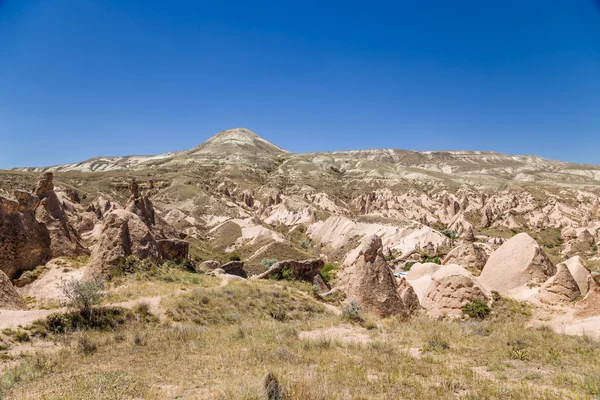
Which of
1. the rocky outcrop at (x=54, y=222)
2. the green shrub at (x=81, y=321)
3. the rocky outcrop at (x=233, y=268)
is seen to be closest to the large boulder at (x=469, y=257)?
the rocky outcrop at (x=233, y=268)

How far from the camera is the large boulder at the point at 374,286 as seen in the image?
13766mm

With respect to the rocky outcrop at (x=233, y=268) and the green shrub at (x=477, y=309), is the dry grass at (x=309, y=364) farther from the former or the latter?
the rocky outcrop at (x=233, y=268)

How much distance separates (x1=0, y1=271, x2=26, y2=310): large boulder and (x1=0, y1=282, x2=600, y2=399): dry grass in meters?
3.24

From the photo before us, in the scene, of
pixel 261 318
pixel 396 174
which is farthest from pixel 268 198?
pixel 261 318

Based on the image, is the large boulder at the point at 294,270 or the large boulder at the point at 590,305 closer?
the large boulder at the point at 590,305

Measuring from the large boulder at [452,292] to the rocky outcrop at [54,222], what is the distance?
1840cm

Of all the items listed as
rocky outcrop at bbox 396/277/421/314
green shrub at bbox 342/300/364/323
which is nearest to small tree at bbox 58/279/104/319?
green shrub at bbox 342/300/364/323

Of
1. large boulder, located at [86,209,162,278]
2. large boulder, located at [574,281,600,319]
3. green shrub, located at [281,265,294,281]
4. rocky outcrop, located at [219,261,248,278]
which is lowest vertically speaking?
rocky outcrop, located at [219,261,248,278]

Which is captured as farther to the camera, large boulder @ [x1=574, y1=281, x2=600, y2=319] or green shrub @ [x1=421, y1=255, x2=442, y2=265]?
green shrub @ [x1=421, y1=255, x2=442, y2=265]

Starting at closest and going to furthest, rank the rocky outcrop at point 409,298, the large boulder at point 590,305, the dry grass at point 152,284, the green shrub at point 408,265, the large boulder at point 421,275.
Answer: the large boulder at point 590,305 < the dry grass at point 152,284 < the rocky outcrop at point 409,298 < the large boulder at point 421,275 < the green shrub at point 408,265

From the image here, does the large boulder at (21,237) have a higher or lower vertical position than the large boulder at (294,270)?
higher

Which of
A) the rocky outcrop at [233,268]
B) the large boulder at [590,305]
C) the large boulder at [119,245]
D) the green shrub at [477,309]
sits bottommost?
the rocky outcrop at [233,268]

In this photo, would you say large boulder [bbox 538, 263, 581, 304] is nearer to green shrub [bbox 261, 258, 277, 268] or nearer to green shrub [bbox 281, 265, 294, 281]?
green shrub [bbox 281, 265, 294, 281]

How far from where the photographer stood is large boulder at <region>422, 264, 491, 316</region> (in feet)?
46.6
